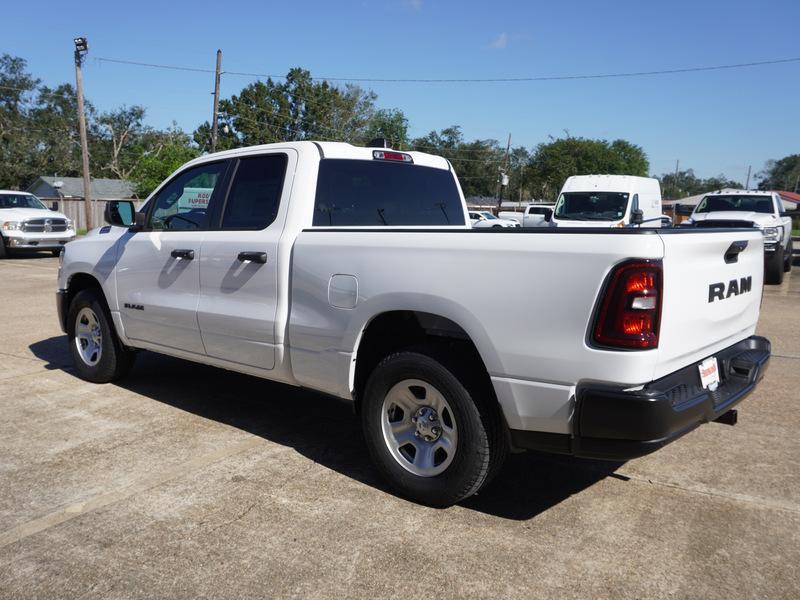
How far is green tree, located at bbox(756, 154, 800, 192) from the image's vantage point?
12082cm

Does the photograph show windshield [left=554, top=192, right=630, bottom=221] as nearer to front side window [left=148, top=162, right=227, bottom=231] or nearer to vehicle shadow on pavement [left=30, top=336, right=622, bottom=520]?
vehicle shadow on pavement [left=30, top=336, right=622, bottom=520]

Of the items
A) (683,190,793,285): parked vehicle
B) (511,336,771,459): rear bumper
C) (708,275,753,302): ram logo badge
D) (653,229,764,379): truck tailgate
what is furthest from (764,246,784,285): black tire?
(511,336,771,459): rear bumper

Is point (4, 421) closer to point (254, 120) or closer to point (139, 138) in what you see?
point (254, 120)

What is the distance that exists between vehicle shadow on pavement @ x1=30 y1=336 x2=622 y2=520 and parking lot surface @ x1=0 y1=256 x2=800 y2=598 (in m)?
0.02

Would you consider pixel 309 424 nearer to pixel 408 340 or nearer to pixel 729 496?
pixel 408 340

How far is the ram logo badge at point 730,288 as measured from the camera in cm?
333

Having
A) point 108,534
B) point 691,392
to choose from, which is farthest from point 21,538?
point 691,392

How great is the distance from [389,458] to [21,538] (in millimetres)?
1780

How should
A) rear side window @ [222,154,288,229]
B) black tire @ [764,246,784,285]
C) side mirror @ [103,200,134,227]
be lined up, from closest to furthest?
rear side window @ [222,154,288,229], side mirror @ [103,200,134,227], black tire @ [764,246,784,285]

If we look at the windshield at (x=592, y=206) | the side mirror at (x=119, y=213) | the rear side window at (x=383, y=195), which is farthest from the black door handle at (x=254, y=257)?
the windshield at (x=592, y=206)

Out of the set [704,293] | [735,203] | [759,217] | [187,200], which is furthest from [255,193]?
[735,203]

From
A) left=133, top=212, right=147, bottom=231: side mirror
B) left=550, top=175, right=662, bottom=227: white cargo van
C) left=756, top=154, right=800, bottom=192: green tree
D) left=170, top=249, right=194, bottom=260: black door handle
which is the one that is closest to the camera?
left=170, top=249, right=194, bottom=260: black door handle

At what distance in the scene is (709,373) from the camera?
335cm

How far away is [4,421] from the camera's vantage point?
16.1ft
